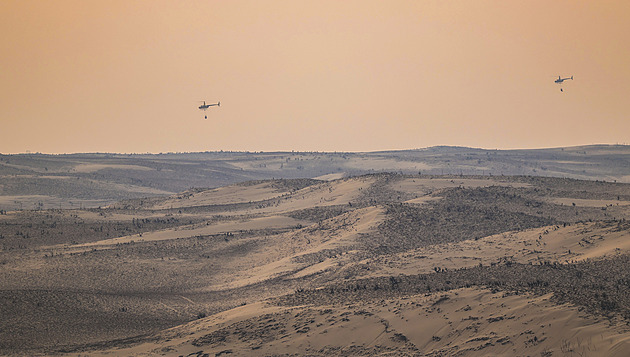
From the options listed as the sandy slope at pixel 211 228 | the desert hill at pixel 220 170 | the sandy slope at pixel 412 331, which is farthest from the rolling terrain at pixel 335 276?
the desert hill at pixel 220 170

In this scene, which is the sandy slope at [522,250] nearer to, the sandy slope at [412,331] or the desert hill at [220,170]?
the sandy slope at [412,331]

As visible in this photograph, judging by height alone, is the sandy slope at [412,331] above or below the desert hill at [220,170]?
below

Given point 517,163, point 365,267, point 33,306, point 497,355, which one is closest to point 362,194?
point 365,267

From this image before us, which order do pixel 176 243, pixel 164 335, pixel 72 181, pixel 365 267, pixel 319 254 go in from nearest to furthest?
1. pixel 164 335
2. pixel 365 267
3. pixel 319 254
4. pixel 176 243
5. pixel 72 181

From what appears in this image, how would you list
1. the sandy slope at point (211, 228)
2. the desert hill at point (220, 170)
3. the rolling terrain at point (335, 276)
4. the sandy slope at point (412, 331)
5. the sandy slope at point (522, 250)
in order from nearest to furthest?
1. the sandy slope at point (412, 331)
2. the rolling terrain at point (335, 276)
3. the sandy slope at point (522, 250)
4. the sandy slope at point (211, 228)
5. the desert hill at point (220, 170)

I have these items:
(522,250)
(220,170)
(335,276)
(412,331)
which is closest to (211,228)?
(335,276)

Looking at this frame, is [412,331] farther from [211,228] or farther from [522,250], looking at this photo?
[211,228]

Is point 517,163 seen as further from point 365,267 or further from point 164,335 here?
point 164,335
